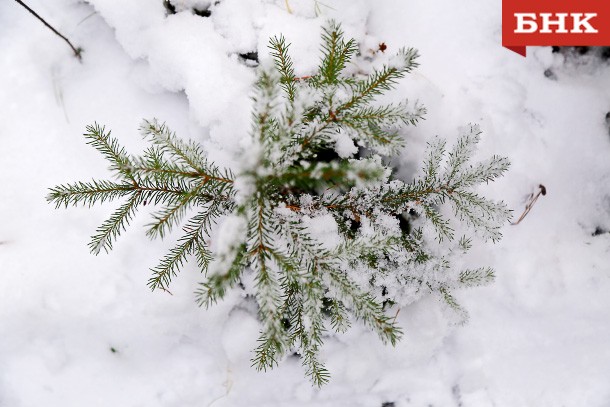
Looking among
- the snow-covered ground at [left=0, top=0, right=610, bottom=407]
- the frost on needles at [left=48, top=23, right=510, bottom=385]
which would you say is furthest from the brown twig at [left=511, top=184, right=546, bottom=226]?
the frost on needles at [left=48, top=23, right=510, bottom=385]

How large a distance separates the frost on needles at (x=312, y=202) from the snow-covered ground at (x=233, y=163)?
34cm

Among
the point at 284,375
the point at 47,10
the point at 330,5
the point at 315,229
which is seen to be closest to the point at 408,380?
the point at 284,375

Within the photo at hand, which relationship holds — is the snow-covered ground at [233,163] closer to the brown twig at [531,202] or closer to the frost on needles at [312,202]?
the brown twig at [531,202]

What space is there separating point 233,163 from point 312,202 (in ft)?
1.58

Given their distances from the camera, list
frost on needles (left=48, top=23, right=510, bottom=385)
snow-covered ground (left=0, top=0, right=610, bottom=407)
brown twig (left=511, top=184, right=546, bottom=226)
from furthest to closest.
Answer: brown twig (left=511, top=184, right=546, bottom=226)
snow-covered ground (left=0, top=0, right=610, bottom=407)
frost on needles (left=48, top=23, right=510, bottom=385)

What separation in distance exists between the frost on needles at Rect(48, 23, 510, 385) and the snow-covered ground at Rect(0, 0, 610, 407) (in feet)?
1.13

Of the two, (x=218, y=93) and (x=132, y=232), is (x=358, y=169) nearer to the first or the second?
(x=218, y=93)

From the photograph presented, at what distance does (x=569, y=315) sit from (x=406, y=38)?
5.38 feet

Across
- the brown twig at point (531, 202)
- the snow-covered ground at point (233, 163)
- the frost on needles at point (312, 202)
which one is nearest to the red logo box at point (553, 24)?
the snow-covered ground at point (233, 163)

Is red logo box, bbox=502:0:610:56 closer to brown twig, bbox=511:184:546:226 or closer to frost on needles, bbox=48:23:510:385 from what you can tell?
brown twig, bbox=511:184:546:226

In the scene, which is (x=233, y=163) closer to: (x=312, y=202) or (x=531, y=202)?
(x=312, y=202)

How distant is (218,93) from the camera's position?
6.66 ft

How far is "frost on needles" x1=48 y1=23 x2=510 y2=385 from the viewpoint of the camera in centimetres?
123

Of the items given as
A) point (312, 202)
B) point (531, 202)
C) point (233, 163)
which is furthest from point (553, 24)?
point (233, 163)
